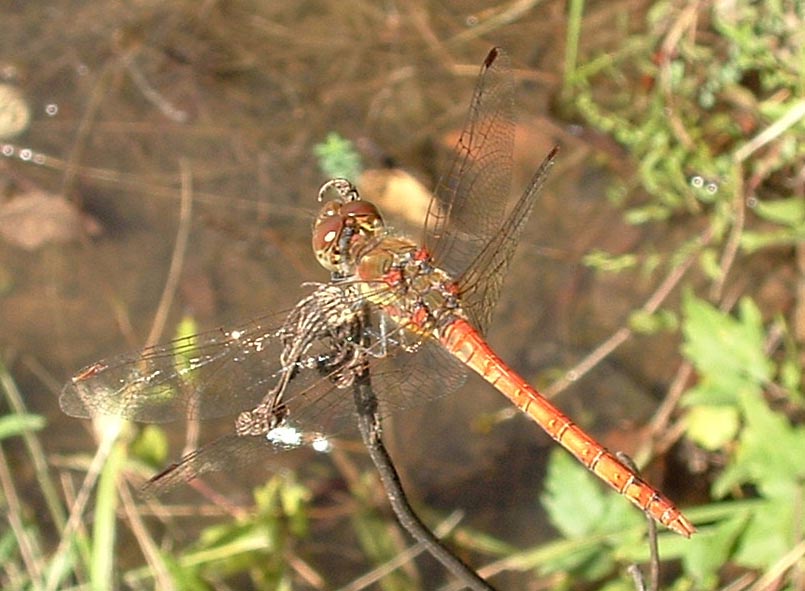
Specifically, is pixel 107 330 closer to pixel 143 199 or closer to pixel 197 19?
pixel 143 199

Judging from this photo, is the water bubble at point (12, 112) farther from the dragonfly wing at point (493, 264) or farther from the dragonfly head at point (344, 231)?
the dragonfly wing at point (493, 264)

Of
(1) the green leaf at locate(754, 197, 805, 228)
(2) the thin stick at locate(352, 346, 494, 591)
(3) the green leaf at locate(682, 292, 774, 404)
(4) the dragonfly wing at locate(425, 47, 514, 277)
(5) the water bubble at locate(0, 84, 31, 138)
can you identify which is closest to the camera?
(2) the thin stick at locate(352, 346, 494, 591)

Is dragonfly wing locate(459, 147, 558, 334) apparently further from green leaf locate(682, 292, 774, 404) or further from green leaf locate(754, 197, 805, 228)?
green leaf locate(754, 197, 805, 228)

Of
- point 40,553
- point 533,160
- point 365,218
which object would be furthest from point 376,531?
point 365,218

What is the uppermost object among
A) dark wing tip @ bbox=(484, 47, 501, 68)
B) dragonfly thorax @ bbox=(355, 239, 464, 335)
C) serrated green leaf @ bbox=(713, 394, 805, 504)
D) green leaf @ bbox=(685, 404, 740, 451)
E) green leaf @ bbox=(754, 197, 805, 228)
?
dark wing tip @ bbox=(484, 47, 501, 68)

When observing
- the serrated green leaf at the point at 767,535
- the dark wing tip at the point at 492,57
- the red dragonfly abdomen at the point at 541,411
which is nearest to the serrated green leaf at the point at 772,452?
the serrated green leaf at the point at 767,535

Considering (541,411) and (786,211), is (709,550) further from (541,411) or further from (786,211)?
(786,211)

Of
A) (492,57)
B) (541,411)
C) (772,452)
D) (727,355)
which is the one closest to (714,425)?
(727,355)

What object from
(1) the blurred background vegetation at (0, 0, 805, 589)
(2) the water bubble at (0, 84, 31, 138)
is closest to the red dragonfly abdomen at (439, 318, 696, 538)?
(1) the blurred background vegetation at (0, 0, 805, 589)
